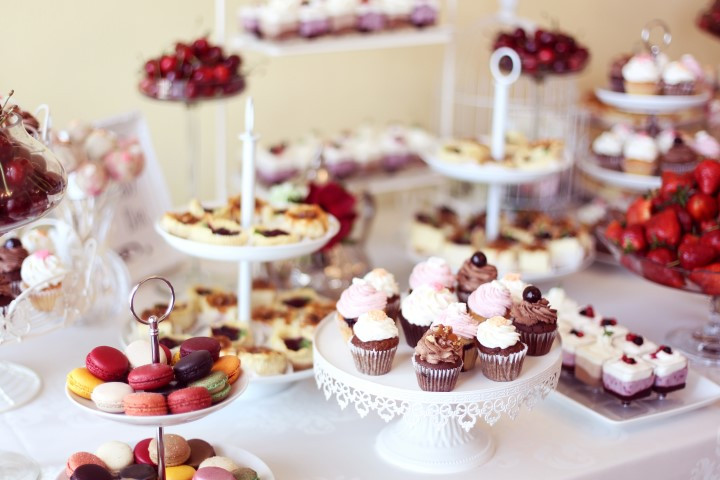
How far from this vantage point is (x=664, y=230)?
2.07m

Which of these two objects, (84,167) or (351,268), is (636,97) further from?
(84,167)

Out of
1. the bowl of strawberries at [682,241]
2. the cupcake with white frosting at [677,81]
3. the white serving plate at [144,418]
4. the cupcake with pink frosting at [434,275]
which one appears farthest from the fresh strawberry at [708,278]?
the white serving plate at [144,418]

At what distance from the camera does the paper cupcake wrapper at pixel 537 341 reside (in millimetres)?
1630

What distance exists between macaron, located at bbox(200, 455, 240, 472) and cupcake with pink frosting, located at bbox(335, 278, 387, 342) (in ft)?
1.15

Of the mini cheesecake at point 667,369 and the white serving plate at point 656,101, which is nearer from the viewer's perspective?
the mini cheesecake at point 667,369

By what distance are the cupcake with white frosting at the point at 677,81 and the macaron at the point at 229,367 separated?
73.7 inches

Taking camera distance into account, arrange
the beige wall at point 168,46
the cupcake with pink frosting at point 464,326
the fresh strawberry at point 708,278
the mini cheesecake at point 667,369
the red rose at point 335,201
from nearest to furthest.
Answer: the cupcake with pink frosting at point 464,326
the mini cheesecake at point 667,369
the fresh strawberry at point 708,278
the red rose at point 335,201
the beige wall at point 168,46

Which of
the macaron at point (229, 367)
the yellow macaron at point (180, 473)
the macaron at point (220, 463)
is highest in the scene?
the macaron at point (229, 367)

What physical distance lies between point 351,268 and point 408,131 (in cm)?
86

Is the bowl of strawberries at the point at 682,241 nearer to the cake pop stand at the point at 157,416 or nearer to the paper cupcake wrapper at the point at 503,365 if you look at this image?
the paper cupcake wrapper at the point at 503,365

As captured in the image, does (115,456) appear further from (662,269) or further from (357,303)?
(662,269)

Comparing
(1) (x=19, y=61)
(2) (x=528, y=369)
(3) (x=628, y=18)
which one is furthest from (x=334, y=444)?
(3) (x=628, y=18)

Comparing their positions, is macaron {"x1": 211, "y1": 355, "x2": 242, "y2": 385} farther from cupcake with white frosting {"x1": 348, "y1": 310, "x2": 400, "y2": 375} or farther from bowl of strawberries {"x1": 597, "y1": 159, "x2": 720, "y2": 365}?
bowl of strawberries {"x1": 597, "y1": 159, "x2": 720, "y2": 365}

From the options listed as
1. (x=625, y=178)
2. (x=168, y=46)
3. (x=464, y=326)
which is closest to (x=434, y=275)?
(x=464, y=326)
